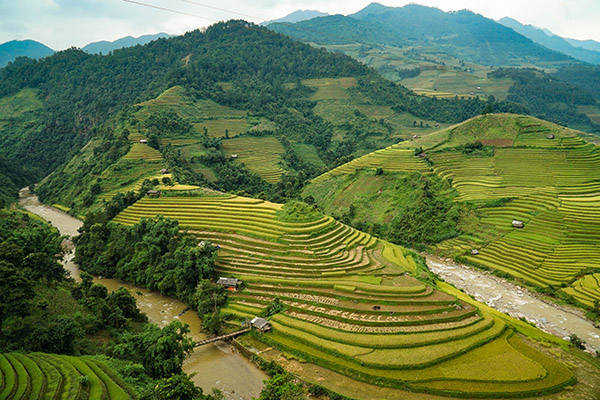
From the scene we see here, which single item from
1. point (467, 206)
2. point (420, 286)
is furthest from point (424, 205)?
point (420, 286)

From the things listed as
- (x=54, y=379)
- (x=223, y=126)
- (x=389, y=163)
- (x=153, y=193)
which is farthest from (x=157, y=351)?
(x=223, y=126)

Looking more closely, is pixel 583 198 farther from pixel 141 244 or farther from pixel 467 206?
pixel 141 244

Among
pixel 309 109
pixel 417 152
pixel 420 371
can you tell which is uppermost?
pixel 309 109

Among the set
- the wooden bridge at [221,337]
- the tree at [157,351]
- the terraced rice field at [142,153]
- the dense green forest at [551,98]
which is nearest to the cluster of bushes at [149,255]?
the wooden bridge at [221,337]

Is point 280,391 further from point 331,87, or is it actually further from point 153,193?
point 331,87

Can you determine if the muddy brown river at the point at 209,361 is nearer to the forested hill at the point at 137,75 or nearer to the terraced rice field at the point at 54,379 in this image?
the terraced rice field at the point at 54,379

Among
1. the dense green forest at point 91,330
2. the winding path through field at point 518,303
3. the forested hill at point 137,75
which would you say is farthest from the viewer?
the forested hill at point 137,75

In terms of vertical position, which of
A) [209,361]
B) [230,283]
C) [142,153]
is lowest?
[209,361]
